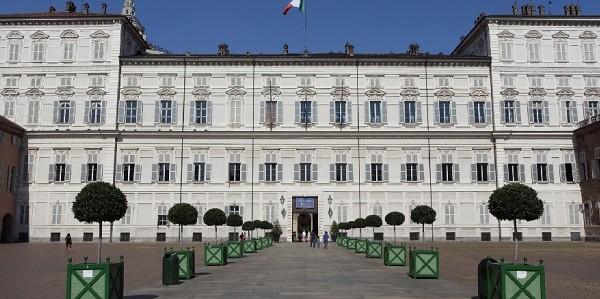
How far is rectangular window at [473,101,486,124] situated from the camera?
53.8 m

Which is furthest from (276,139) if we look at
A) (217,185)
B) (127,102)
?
(127,102)

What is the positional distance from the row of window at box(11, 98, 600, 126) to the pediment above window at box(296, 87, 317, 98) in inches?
28.9

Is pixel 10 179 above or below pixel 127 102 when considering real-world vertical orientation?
below

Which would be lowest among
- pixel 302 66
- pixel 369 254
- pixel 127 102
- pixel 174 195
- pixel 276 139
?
pixel 369 254

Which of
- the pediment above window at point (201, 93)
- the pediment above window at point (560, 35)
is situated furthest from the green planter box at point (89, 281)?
the pediment above window at point (560, 35)

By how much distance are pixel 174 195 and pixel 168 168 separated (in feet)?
8.98

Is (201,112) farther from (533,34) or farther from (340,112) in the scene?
(533,34)

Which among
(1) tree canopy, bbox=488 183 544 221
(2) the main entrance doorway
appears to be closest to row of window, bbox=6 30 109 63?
(2) the main entrance doorway

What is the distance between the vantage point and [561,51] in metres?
54.4

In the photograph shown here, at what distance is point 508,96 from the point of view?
53781mm

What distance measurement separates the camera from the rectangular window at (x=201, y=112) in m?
53.7

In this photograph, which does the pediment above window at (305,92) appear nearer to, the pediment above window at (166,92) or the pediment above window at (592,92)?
the pediment above window at (166,92)

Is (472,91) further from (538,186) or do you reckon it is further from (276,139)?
(276,139)

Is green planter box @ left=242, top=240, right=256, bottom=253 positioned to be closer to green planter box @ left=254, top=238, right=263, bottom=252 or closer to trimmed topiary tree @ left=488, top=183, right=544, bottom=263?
green planter box @ left=254, top=238, right=263, bottom=252
